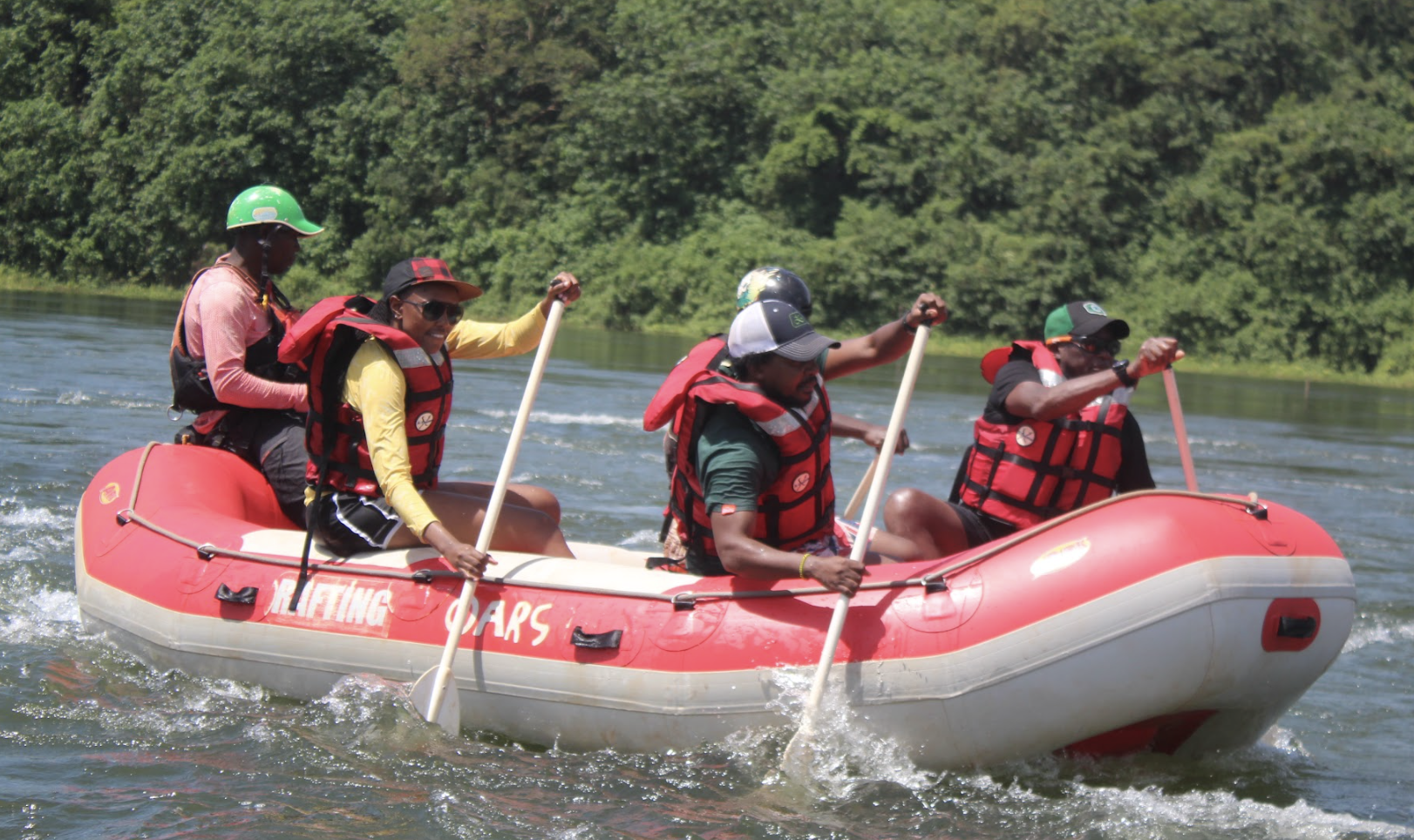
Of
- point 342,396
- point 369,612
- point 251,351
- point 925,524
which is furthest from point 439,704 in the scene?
point 251,351

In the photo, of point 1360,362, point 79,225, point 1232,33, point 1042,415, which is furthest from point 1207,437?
point 79,225

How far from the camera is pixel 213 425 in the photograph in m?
6.20

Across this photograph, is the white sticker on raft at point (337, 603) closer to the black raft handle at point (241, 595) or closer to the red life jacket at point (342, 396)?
the black raft handle at point (241, 595)

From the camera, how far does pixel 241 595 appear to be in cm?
525

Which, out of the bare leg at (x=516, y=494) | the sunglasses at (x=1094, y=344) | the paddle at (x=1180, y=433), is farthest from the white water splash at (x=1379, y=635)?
the bare leg at (x=516, y=494)

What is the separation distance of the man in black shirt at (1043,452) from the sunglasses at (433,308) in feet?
5.26

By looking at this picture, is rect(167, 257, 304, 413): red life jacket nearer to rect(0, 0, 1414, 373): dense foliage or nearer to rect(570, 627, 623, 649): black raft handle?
rect(570, 627, 623, 649): black raft handle

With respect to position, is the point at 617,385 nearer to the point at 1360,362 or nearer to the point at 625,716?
the point at 625,716

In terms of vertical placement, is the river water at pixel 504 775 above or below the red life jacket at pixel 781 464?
below

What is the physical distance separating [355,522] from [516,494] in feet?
1.97

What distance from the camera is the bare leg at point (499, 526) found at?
17.2 feet

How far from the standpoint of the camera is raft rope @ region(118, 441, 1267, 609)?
14.2ft

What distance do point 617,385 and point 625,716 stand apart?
13.3 meters

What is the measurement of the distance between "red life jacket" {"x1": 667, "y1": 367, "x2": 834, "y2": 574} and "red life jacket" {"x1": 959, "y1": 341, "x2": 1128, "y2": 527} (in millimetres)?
715
